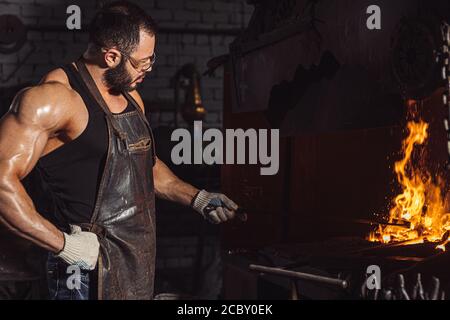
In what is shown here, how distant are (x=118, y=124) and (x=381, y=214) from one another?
209cm

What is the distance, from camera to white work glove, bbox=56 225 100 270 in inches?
108

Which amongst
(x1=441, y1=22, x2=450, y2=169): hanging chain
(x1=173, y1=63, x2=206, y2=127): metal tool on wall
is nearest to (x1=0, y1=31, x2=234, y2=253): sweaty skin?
(x1=441, y1=22, x2=450, y2=169): hanging chain

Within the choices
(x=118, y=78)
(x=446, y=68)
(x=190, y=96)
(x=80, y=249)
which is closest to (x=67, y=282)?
(x=80, y=249)

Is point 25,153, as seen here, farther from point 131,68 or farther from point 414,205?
point 414,205

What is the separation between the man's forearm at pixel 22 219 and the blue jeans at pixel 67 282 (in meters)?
0.20

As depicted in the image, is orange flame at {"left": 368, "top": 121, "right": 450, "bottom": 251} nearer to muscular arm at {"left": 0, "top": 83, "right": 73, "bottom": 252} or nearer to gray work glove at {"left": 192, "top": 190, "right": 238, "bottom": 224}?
gray work glove at {"left": 192, "top": 190, "right": 238, "bottom": 224}

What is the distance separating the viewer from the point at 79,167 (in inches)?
114

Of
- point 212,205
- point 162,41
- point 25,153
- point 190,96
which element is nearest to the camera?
point 25,153

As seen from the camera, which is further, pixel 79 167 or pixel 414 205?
pixel 414 205

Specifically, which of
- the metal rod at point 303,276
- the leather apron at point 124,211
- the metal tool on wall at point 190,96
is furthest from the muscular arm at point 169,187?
the metal tool on wall at point 190,96

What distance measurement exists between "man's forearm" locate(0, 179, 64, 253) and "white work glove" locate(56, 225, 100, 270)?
44mm

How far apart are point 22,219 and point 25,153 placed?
0.27 meters

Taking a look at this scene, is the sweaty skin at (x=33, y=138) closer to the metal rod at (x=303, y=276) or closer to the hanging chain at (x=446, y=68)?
the metal rod at (x=303, y=276)

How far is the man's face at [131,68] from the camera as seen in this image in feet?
9.89
